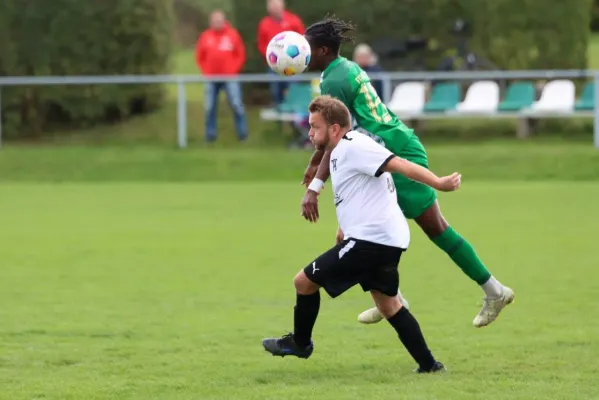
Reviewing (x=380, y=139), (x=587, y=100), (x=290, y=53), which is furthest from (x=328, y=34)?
(x=587, y=100)

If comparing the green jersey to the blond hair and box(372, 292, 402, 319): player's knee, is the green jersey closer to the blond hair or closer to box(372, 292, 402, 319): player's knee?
the blond hair

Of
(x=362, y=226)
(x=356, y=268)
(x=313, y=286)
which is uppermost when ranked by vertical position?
(x=362, y=226)

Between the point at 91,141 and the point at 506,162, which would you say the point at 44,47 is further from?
the point at 506,162

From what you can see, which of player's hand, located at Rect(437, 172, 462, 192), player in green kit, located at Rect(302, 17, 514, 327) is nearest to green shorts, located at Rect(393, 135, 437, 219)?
player in green kit, located at Rect(302, 17, 514, 327)

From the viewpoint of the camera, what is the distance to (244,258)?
36.7 feet

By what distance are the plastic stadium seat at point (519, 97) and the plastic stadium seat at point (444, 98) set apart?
79 centimetres

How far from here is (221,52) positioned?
2012 cm

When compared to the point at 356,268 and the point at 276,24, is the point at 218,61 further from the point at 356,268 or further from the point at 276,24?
the point at 356,268

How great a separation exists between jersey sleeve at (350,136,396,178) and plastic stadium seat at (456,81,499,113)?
46.8 feet

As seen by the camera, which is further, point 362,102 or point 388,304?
point 362,102

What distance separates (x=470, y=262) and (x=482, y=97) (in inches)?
534

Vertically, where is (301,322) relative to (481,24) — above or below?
below

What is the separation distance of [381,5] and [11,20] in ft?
21.5

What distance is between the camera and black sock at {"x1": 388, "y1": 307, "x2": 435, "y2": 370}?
6.45 meters
